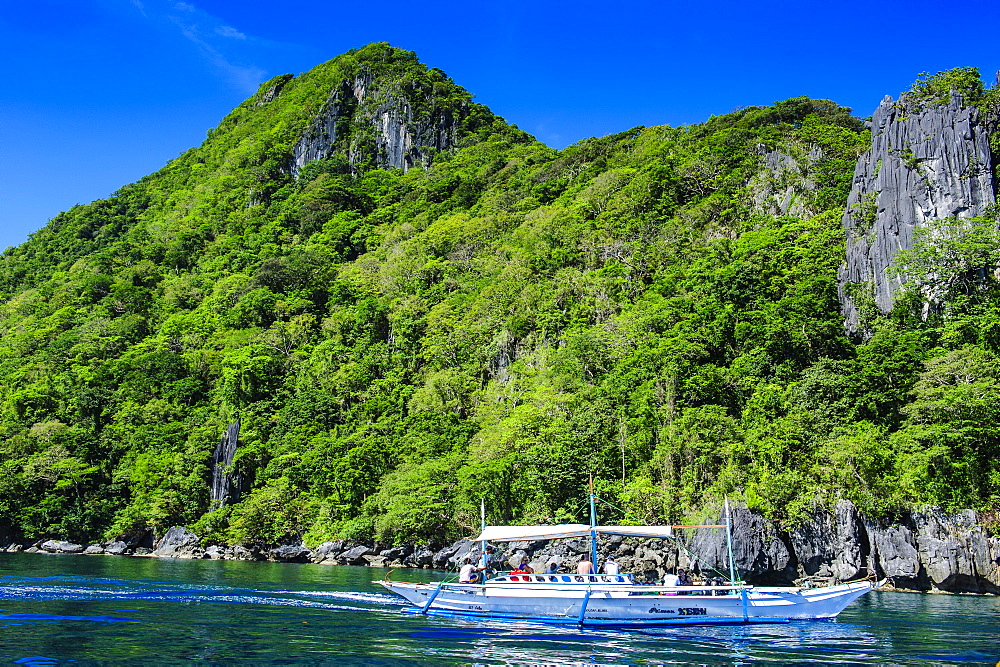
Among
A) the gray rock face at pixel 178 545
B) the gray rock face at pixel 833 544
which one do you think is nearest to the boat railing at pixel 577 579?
the gray rock face at pixel 833 544

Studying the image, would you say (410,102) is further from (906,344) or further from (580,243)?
(906,344)

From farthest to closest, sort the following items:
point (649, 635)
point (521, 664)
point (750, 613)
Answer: point (750, 613) → point (649, 635) → point (521, 664)

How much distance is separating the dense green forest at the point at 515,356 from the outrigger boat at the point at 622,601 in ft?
51.6

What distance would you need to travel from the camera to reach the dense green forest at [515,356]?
4431 centimetres

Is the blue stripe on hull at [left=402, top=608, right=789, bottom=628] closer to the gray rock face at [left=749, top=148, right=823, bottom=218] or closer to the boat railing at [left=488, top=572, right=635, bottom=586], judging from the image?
the boat railing at [left=488, top=572, right=635, bottom=586]

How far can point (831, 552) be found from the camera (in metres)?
39.0

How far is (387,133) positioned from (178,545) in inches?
3645

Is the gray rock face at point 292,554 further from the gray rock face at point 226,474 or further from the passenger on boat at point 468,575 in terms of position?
the passenger on boat at point 468,575

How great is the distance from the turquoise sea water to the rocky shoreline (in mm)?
2606

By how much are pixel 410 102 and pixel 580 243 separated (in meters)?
74.6

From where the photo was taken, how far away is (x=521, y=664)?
1777 centimetres

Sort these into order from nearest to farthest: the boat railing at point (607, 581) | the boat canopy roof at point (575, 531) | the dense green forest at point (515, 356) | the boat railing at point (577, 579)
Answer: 1. the boat railing at point (607, 581)
2. the boat railing at point (577, 579)
3. the boat canopy roof at point (575, 531)
4. the dense green forest at point (515, 356)

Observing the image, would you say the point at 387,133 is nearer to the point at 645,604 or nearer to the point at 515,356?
the point at 515,356

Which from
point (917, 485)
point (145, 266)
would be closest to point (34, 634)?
point (917, 485)
